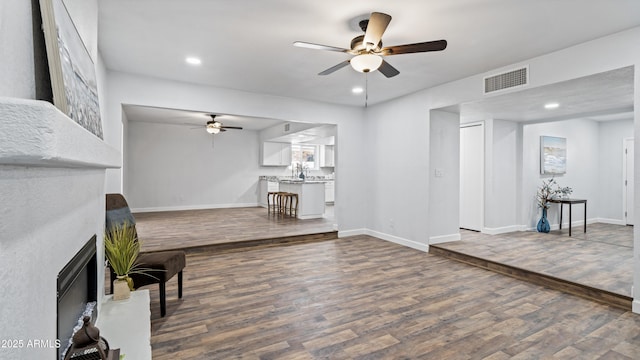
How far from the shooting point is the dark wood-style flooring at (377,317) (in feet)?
7.31

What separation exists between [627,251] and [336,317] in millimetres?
4782

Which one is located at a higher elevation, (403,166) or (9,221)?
(403,166)

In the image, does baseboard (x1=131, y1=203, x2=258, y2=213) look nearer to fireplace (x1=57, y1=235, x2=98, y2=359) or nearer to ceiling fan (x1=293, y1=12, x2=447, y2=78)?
fireplace (x1=57, y1=235, x2=98, y2=359)

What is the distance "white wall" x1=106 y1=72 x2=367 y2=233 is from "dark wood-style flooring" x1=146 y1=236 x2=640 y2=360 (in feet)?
6.53

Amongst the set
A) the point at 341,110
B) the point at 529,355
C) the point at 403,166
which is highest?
the point at 341,110

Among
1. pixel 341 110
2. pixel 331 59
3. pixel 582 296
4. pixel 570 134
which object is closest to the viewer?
pixel 582 296

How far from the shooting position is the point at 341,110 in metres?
5.93

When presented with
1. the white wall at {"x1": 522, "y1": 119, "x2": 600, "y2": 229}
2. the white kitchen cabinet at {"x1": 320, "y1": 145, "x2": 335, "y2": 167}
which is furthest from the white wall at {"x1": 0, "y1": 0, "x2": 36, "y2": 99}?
the white kitchen cabinet at {"x1": 320, "y1": 145, "x2": 335, "y2": 167}

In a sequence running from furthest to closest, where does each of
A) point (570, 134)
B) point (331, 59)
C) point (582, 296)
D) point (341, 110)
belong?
point (570, 134)
point (341, 110)
point (331, 59)
point (582, 296)

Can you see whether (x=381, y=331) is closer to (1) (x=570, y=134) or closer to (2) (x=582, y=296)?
(2) (x=582, y=296)

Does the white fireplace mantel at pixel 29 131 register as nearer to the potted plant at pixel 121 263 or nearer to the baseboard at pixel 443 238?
the potted plant at pixel 121 263

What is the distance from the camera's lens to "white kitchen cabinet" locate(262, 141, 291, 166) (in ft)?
32.1

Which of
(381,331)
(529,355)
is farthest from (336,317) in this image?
(529,355)

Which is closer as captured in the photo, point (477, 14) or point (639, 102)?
point (477, 14)
